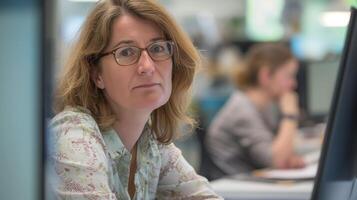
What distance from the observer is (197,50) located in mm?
690

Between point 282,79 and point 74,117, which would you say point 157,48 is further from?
point 282,79

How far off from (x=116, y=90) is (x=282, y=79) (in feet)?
6.48

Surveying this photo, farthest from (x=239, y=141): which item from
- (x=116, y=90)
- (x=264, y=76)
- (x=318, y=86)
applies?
(x=116, y=90)

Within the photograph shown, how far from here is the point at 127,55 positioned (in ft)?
2.06

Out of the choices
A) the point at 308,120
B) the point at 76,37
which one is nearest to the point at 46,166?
the point at 76,37

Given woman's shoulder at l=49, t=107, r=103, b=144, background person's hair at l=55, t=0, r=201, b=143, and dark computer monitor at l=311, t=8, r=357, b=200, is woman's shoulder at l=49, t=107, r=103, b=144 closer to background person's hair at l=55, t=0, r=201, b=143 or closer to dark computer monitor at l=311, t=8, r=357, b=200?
background person's hair at l=55, t=0, r=201, b=143

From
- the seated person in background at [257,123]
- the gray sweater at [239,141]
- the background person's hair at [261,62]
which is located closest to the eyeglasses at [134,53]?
the seated person in background at [257,123]

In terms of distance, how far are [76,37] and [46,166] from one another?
0.18m

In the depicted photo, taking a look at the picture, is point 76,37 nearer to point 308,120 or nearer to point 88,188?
point 88,188

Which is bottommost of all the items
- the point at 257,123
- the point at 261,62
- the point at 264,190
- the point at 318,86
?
the point at 264,190

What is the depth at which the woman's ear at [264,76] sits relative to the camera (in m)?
2.50

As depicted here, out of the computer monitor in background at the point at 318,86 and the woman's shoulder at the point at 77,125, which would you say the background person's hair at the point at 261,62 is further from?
the woman's shoulder at the point at 77,125

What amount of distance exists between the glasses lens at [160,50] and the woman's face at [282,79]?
1.90m

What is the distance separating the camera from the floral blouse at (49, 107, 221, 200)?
59 centimetres
